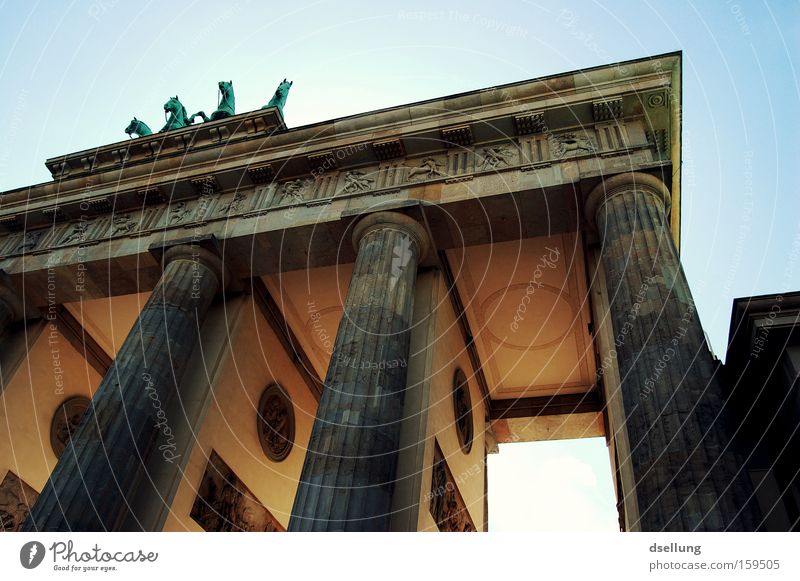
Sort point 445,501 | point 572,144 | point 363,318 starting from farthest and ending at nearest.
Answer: point 445,501, point 572,144, point 363,318

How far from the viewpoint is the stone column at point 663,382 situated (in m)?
6.24

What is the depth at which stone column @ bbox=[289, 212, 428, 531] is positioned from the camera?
7.43 meters

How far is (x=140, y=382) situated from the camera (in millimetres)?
10484

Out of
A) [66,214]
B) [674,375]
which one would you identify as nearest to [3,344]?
[66,214]

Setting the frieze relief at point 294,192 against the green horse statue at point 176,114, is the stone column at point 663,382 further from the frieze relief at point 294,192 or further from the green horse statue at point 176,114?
the green horse statue at point 176,114

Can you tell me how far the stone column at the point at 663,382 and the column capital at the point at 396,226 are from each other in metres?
3.36

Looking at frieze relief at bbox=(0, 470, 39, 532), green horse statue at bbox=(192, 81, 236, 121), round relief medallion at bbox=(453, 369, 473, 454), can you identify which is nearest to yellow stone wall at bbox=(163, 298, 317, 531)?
round relief medallion at bbox=(453, 369, 473, 454)

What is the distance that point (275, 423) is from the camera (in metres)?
15.4

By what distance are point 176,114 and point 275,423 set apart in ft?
35.9

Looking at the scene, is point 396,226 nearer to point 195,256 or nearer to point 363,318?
point 363,318

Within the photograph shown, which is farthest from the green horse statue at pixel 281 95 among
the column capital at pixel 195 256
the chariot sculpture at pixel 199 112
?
the column capital at pixel 195 256

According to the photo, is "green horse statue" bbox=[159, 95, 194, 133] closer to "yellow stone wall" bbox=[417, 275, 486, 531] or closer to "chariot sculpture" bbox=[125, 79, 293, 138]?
"chariot sculpture" bbox=[125, 79, 293, 138]

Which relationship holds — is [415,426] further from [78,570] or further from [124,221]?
[124,221]

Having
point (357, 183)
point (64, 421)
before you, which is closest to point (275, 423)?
point (64, 421)
